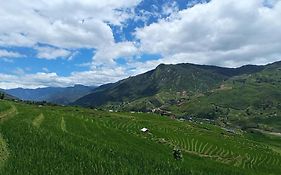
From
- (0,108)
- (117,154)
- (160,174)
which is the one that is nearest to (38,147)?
(117,154)

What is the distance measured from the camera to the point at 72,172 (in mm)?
45031

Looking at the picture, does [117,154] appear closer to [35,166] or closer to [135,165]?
[135,165]

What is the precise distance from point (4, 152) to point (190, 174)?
25.9 meters

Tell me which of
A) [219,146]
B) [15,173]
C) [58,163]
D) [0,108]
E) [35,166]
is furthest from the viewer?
[219,146]

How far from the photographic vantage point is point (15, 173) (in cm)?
4291

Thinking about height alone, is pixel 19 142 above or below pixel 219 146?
above

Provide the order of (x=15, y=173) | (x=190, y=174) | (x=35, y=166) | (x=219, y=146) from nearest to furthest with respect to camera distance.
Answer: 1. (x=15, y=173)
2. (x=35, y=166)
3. (x=190, y=174)
4. (x=219, y=146)

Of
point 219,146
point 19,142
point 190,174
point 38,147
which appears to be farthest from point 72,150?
point 219,146

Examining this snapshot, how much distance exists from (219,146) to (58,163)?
135 metres

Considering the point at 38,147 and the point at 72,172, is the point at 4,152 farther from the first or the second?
the point at 72,172

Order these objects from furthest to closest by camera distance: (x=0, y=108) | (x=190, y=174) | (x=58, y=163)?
(x=0, y=108)
(x=190, y=174)
(x=58, y=163)

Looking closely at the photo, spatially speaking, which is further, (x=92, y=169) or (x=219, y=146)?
(x=219, y=146)

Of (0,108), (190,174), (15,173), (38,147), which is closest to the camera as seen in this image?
(15,173)

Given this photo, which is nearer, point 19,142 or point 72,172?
point 72,172
